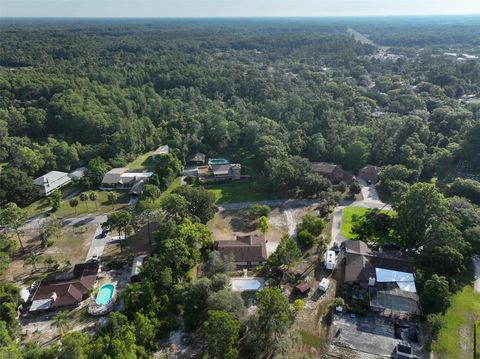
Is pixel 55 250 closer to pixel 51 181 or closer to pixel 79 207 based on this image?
pixel 79 207

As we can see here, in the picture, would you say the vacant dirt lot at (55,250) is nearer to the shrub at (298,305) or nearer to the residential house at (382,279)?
the shrub at (298,305)

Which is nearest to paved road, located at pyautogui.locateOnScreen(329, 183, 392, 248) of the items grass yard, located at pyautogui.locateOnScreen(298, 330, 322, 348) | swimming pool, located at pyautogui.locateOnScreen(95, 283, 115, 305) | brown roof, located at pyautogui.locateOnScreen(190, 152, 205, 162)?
grass yard, located at pyautogui.locateOnScreen(298, 330, 322, 348)

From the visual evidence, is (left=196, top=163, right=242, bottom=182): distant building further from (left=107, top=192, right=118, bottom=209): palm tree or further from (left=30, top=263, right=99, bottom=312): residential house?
(left=30, top=263, right=99, bottom=312): residential house

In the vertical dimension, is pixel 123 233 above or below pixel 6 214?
below

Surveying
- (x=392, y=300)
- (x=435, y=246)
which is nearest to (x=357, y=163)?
(x=435, y=246)

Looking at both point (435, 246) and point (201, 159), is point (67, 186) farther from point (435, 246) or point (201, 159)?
point (435, 246)

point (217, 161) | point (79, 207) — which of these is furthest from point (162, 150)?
point (79, 207)
